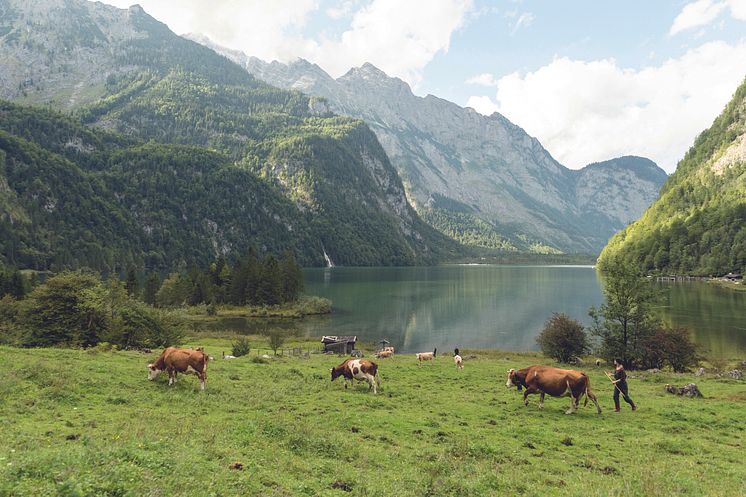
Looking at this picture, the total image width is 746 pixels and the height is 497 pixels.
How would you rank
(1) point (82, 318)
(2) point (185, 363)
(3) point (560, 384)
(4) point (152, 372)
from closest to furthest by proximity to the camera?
(3) point (560, 384) < (2) point (185, 363) < (4) point (152, 372) < (1) point (82, 318)

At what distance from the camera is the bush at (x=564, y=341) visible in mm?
55031

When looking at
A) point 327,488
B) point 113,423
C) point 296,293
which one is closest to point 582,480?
→ point 327,488

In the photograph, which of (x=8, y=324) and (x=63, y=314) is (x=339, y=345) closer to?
(x=63, y=314)

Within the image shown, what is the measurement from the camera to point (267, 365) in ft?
119

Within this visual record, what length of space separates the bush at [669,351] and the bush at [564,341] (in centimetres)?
678

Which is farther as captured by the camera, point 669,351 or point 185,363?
point 669,351

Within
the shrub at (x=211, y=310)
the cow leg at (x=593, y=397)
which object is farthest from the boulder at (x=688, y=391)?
the shrub at (x=211, y=310)

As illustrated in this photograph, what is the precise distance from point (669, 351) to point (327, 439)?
4759 cm

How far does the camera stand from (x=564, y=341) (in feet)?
181

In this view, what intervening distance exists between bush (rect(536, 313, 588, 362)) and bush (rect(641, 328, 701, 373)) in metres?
6.78

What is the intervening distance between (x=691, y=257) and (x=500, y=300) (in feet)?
349

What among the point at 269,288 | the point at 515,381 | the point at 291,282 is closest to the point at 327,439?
the point at 515,381

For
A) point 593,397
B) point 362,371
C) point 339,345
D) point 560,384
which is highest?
point 560,384

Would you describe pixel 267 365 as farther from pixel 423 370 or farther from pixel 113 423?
pixel 113 423
